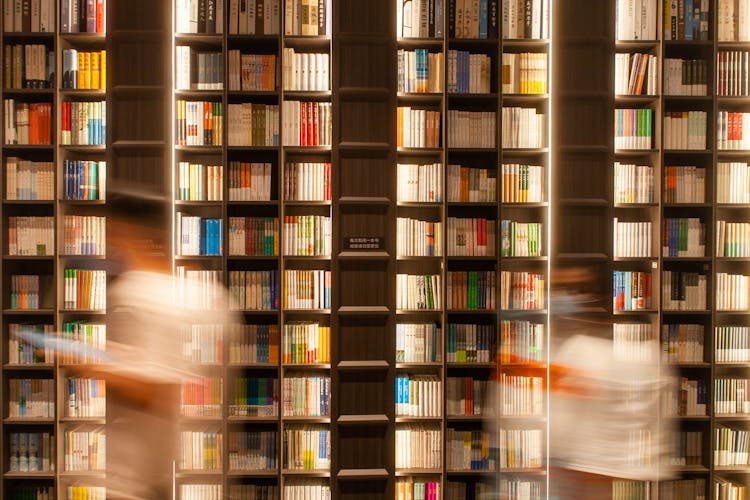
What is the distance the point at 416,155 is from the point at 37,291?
87.0 inches

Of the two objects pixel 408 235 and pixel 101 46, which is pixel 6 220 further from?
pixel 408 235

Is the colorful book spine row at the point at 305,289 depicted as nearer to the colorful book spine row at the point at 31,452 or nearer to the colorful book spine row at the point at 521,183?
the colorful book spine row at the point at 521,183

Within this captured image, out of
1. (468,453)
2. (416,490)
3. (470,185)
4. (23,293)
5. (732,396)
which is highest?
(470,185)

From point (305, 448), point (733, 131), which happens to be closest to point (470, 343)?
point (305, 448)

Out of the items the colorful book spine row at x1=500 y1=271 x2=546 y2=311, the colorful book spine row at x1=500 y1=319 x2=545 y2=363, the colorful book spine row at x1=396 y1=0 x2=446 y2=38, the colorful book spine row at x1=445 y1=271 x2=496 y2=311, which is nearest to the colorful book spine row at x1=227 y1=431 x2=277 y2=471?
the colorful book spine row at x1=445 y1=271 x2=496 y2=311

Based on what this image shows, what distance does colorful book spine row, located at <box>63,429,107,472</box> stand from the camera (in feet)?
9.72

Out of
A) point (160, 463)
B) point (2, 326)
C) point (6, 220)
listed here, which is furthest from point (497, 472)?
point (6, 220)

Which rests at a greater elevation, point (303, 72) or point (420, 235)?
point (303, 72)

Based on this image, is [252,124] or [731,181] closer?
[252,124]

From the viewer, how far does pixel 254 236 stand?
116 inches

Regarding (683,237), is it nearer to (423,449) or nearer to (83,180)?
(423,449)

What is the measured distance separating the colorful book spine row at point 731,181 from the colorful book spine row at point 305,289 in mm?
2250

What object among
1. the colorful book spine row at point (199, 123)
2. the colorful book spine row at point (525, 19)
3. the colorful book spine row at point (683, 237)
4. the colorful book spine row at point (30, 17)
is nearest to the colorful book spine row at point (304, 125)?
the colorful book spine row at point (199, 123)

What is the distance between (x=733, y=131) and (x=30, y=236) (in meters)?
3.93
